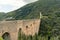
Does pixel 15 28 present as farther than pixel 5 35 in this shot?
Yes

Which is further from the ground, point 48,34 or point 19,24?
point 19,24

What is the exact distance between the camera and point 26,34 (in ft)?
109

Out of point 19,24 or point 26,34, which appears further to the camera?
point 26,34

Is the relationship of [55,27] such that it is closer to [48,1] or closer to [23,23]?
[23,23]

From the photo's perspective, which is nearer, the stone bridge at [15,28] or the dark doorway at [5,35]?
the stone bridge at [15,28]

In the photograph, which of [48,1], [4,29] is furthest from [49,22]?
[48,1]

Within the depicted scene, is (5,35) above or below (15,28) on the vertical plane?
below

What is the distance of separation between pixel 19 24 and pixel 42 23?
11.7 m

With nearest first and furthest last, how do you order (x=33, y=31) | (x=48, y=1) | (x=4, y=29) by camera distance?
(x=4, y=29) < (x=33, y=31) < (x=48, y=1)

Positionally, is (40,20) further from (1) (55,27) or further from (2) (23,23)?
(2) (23,23)

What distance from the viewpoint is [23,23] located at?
104 ft

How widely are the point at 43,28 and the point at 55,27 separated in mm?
3215

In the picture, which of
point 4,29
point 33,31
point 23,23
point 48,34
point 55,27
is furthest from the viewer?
point 55,27

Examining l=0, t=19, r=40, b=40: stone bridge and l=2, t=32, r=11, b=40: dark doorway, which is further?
l=2, t=32, r=11, b=40: dark doorway
